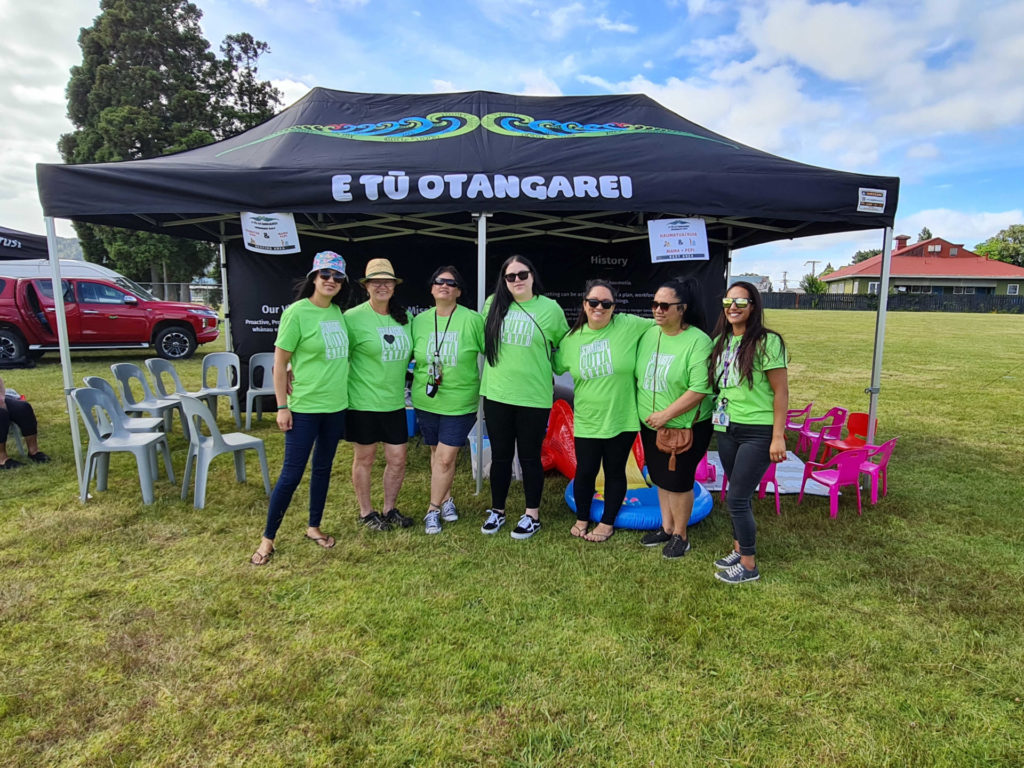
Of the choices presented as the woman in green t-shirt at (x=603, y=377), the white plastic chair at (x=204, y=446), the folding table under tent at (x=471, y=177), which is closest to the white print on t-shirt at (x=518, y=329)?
the woman in green t-shirt at (x=603, y=377)

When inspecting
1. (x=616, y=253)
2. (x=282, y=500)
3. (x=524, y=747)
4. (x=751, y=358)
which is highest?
(x=616, y=253)

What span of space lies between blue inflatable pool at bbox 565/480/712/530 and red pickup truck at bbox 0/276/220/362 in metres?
10.0

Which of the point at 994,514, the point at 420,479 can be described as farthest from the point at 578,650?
the point at 994,514

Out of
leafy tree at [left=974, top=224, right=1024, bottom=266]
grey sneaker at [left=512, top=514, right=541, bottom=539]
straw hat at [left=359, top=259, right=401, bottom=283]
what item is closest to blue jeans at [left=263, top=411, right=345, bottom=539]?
straw hat at [left=359, top=259, right=401, bottom=283]

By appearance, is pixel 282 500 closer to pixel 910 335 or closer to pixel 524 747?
pixel 524 747

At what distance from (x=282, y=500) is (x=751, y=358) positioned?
8.32ft

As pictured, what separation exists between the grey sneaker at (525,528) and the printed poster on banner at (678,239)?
1.93 metres

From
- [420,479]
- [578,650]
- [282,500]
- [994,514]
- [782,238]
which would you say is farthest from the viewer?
[782,238]

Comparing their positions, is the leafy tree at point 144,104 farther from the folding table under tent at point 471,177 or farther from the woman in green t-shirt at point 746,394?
the woman in green t-shirt at point 746,394

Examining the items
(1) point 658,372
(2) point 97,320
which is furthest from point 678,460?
(2) point 97,320

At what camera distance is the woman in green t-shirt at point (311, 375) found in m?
2.87

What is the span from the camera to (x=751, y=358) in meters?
2.64

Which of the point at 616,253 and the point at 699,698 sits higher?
the point at 616,253

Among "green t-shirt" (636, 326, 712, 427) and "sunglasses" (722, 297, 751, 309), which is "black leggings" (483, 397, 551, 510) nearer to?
"green t-shirt" (636, 326, 712, 427)
